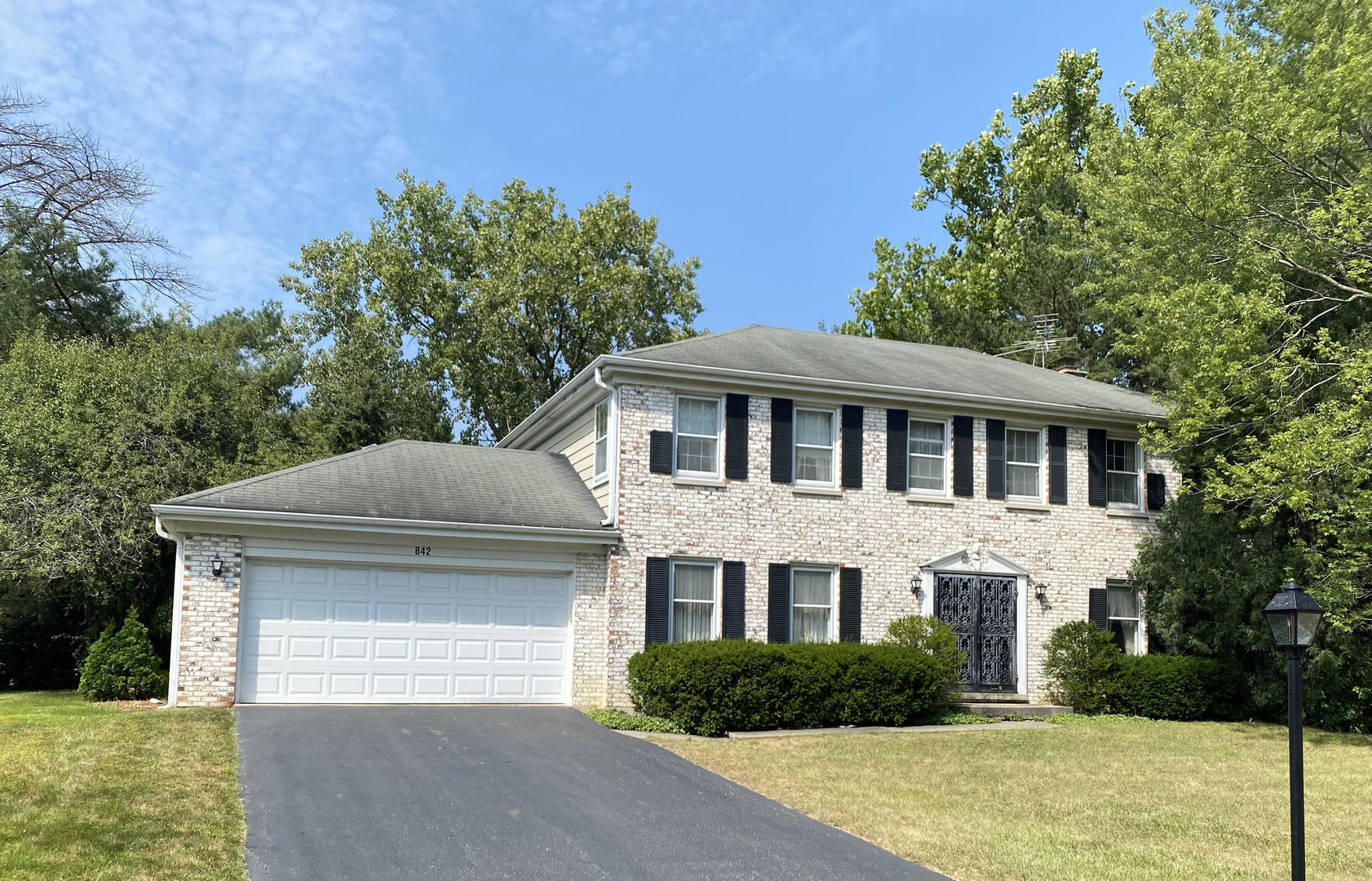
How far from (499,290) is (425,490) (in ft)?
57.4

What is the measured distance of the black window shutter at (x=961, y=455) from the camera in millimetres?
18109

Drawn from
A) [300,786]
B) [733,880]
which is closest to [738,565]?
[300,786]

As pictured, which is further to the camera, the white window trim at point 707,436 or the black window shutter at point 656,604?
the white window trim at point 707,436

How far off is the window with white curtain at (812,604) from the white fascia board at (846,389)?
2.86 metres

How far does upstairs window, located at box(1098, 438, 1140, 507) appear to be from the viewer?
19375 mm

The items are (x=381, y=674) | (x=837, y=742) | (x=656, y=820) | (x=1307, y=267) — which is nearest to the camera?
(x=656, y=820)

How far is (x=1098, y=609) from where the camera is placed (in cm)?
1881

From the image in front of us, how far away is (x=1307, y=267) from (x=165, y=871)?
17.0 meters

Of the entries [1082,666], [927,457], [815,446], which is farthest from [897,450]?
[1082,666]

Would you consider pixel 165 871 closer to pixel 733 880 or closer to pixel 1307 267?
pixel 733 880

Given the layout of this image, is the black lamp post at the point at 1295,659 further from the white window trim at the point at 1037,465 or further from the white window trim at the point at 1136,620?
the white window trim at the point at 1136,620

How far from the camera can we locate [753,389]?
17.0 m

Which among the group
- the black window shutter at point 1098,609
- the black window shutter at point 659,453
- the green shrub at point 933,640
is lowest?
the green shrub at point 933,640

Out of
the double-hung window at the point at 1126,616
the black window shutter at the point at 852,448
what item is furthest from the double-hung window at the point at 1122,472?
the black window shutter at the point at 852,448
